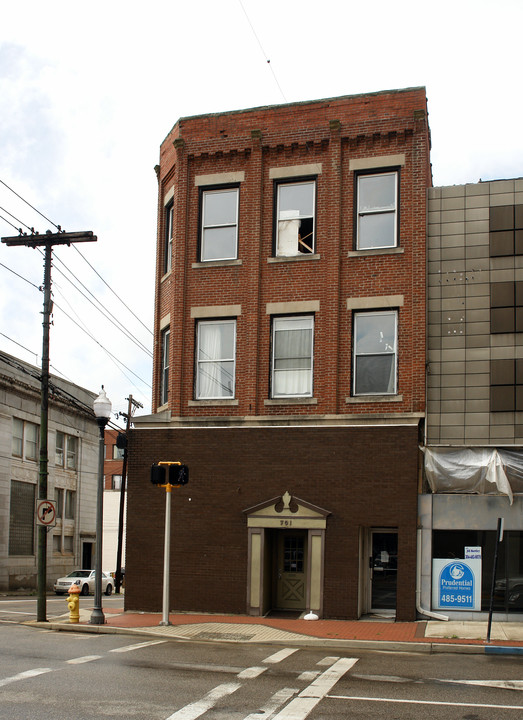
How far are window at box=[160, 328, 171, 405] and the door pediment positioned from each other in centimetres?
435

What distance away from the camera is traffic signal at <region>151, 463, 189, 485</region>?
1822 cm

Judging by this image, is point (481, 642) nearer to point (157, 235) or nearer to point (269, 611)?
point (269, 611)

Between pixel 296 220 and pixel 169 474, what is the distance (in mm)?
7405

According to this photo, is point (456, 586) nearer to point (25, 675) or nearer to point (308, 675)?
point (308, 675)

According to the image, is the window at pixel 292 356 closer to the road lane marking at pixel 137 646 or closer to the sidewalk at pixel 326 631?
the sidewalk at pixel 326 631

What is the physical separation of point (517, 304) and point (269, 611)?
9297 mm

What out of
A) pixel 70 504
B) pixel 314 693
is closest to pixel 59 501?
pixel 70 504

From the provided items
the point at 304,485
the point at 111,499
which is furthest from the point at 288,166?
the point at 111,499

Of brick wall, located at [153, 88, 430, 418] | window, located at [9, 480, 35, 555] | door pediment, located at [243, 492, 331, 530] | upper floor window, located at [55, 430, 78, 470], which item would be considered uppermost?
brick wall, located at [153, 88, 430, 418]

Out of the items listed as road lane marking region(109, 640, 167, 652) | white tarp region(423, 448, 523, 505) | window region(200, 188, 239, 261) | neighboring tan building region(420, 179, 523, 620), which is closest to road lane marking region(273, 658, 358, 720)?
road lane marking region(109, 640, 167, 652)

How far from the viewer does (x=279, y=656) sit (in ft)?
45.7

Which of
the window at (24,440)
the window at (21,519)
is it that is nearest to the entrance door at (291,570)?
the window at (21,519)

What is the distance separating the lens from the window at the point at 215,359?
21.6 m

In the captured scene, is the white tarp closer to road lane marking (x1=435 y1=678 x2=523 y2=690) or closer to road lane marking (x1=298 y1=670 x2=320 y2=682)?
road lane marking (x1=435 y1=678 x2=523 y2=690)
